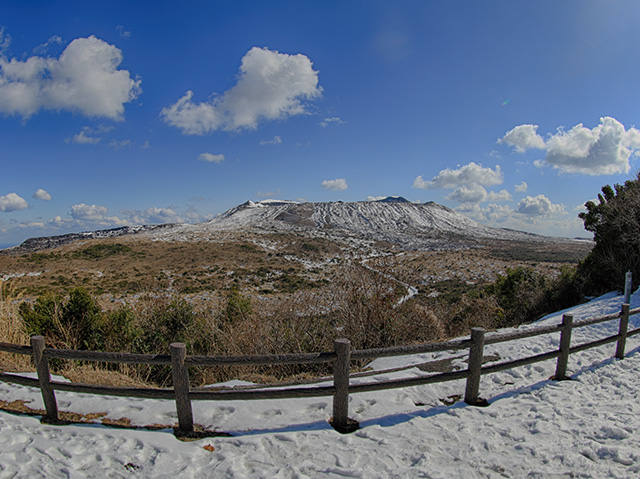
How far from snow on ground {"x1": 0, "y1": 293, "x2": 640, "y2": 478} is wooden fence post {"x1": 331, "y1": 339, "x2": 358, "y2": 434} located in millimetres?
141

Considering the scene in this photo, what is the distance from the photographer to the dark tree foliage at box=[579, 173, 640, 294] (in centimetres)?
1305

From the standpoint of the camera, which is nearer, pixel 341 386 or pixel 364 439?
pixel 364 439

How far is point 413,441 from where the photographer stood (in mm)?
3621

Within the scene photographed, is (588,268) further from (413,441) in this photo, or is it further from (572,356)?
(413,441)

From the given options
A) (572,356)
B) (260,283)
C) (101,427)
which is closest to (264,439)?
(101,427)

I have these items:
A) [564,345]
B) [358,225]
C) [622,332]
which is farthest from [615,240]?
[358,225]

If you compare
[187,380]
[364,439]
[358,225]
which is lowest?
[364,439]

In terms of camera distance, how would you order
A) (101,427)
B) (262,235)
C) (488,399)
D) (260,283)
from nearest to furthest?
(101,427), (488,399), (260,283), (262,235)

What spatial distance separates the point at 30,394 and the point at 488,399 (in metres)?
6.46

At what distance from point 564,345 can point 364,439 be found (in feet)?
12.3

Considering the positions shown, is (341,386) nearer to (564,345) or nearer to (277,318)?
(564,345)

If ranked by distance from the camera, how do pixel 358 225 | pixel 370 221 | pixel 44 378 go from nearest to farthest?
pixel 44 378 < pixel 358 225 < pixel 370 221

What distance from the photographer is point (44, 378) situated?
3.91 m

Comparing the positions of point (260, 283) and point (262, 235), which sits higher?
point (262, 235)
